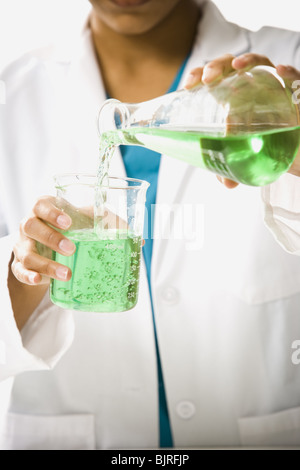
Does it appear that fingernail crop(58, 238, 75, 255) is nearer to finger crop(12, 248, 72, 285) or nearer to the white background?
finger crop(12, 248, 72, 285)

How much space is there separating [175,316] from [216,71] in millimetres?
505

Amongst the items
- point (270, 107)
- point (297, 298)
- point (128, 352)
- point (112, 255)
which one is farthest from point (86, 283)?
point (297, 298)

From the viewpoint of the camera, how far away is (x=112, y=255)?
621mm

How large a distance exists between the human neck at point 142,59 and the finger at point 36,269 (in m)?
0.49

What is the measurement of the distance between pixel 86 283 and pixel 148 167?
46 cm

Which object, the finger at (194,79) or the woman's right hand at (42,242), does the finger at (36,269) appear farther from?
the finger at (194,79)

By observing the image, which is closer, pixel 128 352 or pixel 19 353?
pixel 19 353

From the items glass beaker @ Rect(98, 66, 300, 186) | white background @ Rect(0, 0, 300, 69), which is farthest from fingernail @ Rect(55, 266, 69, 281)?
white background @ Rect(0, 0, 300, 69)

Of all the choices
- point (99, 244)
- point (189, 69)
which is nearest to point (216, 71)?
point (99, 244)

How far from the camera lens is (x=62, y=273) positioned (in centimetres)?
62

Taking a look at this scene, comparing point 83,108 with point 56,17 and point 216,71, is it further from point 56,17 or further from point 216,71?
point 216,71

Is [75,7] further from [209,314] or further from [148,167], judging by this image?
[209,314]

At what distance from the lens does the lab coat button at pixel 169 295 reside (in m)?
0.99

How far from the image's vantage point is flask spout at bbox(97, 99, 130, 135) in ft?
2.12
